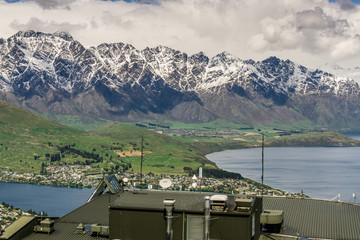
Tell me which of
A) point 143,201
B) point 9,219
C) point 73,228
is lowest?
point 9,219

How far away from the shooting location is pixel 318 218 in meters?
50.3

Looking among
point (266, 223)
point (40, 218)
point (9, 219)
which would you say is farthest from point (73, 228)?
point (9, 219)

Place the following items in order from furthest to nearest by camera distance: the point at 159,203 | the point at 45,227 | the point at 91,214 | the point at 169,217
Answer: the point at 91,214 < the point at 45,227 < the point at 159,203 < the point at 169,217

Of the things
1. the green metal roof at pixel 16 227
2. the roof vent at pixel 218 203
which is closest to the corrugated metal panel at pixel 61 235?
the green metal roof at pixel 16 227

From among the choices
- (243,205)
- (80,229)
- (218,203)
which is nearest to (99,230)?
(80,229)

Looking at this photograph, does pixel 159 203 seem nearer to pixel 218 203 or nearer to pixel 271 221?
pixel 218 203

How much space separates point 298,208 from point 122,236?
82.0ft

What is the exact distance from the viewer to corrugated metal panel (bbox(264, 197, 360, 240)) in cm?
4606

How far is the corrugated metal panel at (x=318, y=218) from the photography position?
46.1m

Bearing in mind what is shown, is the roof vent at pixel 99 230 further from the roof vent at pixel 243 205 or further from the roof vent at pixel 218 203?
the roof vent at pixel 243 205

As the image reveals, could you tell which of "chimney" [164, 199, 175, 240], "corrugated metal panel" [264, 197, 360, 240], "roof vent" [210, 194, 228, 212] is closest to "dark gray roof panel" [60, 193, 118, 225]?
"corrugated metal panel" [264, 197, 360, 240]

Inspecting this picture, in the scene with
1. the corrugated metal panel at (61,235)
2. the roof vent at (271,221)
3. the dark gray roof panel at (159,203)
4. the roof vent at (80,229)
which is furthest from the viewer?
the roof vent at (80,229)

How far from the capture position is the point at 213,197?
3219cm

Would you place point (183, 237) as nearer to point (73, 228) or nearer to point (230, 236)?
point (230, 236)
